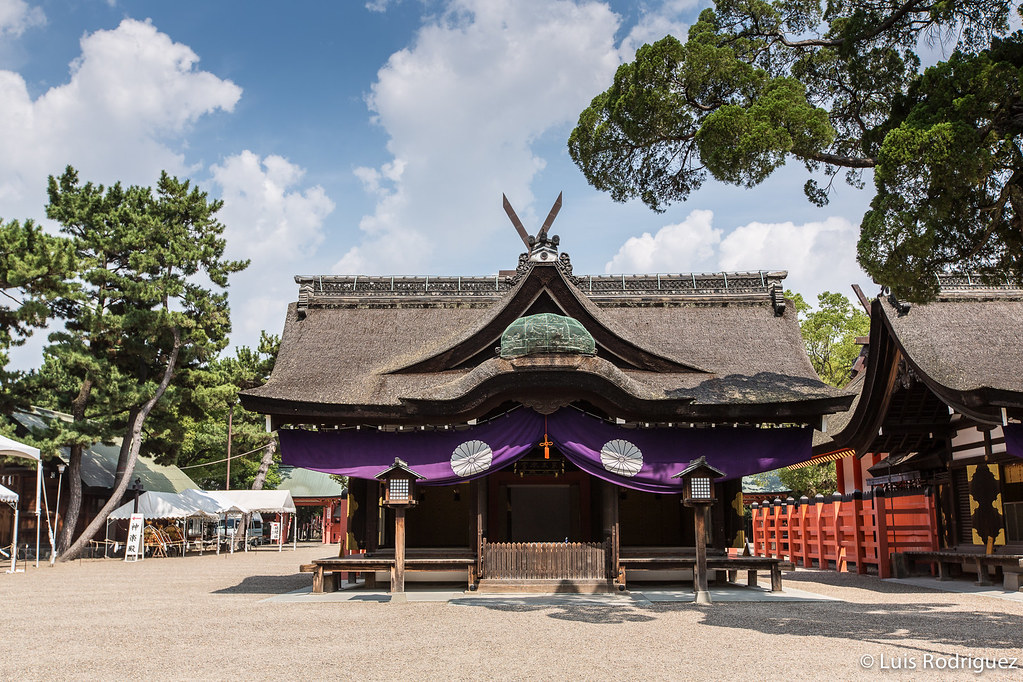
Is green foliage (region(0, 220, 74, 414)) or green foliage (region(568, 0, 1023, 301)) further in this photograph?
green foliage (region(0, 220, 74, 414))

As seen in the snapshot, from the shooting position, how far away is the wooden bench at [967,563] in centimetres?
1284

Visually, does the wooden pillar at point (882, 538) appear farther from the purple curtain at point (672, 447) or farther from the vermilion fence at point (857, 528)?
the purple curtain at point (672, 447)

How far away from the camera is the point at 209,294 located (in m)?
29.2

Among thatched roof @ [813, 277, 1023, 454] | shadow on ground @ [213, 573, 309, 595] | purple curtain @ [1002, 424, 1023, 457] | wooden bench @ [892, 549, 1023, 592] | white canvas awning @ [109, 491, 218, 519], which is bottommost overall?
shadow on ground @ [213, 573, 309, 595]

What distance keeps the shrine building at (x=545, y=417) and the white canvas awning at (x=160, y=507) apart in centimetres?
1342

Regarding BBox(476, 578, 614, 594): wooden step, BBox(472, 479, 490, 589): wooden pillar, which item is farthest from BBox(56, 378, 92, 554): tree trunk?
BBox(476, 578, 614, 594): wooden step

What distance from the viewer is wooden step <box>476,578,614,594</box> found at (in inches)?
522

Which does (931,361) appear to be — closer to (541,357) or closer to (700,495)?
(700,495)

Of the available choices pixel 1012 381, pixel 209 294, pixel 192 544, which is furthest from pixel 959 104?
pixel 192 544

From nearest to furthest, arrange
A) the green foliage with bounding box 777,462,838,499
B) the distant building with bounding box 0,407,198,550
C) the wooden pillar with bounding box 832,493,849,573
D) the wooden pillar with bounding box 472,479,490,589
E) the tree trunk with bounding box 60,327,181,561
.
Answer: the wooden pillar with bounding box 472,479,490,589
the wooden pillar with bounding box 832,493,849,573
the tree trunk with bounding box 60,327,181,561
the distant building with bounding box 0,407,198,550
the green foliage with bounding box 777,462,838,499

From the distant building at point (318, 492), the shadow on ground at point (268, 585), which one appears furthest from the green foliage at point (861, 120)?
the distant building at point (318, 492)

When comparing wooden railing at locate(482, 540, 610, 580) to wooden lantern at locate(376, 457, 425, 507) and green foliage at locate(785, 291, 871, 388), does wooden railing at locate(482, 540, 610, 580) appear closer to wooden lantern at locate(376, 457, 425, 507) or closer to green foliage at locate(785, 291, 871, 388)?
wooden lantern at locate(376, 457, 425, 507)

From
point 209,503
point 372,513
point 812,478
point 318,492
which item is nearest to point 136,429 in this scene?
point 209,503

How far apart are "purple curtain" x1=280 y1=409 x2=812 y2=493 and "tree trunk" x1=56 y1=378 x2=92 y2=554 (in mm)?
16220
